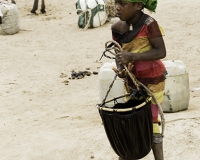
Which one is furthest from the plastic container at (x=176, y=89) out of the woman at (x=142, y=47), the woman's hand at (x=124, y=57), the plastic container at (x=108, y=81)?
the woman's hand at (x=124, y=57)

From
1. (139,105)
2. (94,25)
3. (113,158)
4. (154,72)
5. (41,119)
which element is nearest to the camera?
(139,105)

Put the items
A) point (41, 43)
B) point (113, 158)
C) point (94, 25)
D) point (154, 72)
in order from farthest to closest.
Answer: point (94, 25)
point (41, 43)
point (113, 158)
point (154, 72)

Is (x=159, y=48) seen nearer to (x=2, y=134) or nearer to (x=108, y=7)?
(x=2, y=134)

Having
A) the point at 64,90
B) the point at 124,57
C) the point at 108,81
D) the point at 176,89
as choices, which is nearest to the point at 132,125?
the point at 124,57

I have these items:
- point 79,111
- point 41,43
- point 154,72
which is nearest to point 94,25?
point 41,43

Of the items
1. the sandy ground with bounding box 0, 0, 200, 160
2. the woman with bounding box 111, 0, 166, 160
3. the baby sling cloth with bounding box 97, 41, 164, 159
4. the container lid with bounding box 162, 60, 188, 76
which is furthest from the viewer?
the container lid with bounding box 162, 60, 188, 76

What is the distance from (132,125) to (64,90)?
3.69 metres

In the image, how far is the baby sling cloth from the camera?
2455mm

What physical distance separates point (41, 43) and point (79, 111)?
4.08m

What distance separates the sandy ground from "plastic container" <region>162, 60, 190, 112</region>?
0.37ft

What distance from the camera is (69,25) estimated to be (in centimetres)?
1055

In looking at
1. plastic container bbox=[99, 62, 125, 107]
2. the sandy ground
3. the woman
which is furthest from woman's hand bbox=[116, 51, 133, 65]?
plastic container bbox=[99, 62, 125, 107]

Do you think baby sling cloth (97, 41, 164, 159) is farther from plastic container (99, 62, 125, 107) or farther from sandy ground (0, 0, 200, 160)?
plastic container (99, 62, 125, 107)

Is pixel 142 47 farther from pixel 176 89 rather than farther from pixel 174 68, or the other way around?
pixel 176 89
